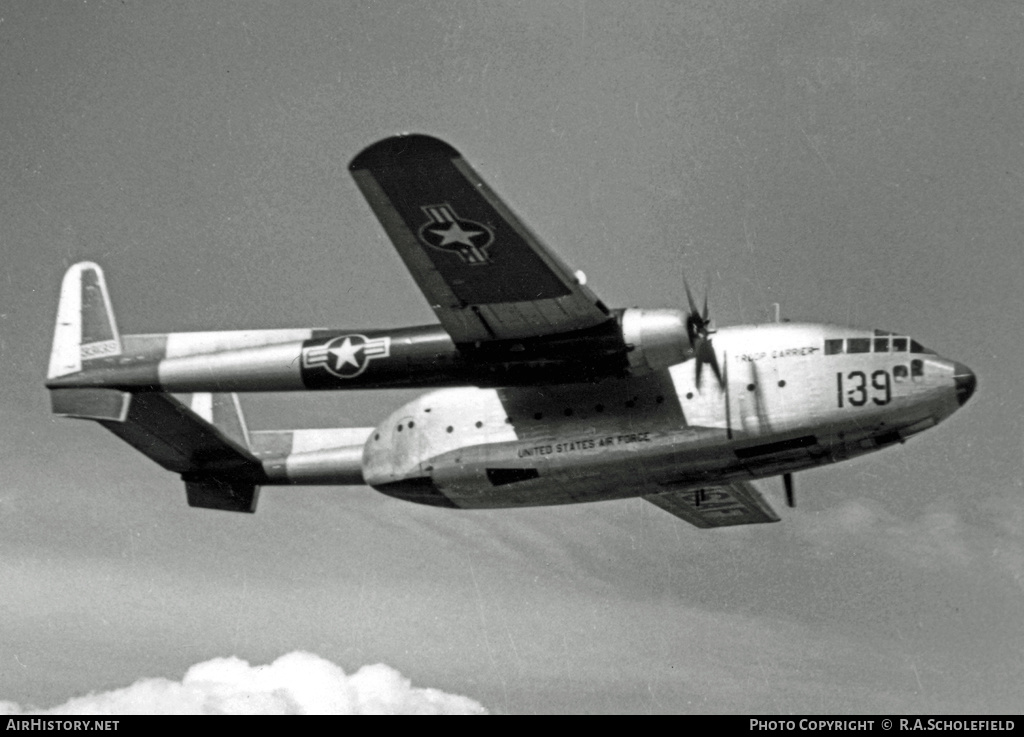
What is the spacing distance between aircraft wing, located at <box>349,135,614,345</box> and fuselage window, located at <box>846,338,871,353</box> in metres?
4.47

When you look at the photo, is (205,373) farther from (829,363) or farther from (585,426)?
(829,363)

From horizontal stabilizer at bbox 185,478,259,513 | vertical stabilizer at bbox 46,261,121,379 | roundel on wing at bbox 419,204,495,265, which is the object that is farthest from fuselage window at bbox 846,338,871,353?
vertical stabilizer at bbox 46,261,121,379

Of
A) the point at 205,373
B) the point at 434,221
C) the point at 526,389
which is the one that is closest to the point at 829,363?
the point at 526,389

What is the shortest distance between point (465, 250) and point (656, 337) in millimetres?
3943

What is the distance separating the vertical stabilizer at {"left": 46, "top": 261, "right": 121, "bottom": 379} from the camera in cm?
2752

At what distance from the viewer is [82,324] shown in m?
28.1

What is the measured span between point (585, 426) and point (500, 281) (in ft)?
12.6

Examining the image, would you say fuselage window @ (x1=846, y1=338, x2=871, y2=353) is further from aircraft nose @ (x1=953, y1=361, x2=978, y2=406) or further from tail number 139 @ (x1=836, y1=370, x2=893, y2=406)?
aircraft nose @ (x1=953, y1=361, x2=978, y2=406)

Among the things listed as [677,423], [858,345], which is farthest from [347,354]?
[858,345]

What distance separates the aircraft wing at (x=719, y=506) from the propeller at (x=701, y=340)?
751 centimetres

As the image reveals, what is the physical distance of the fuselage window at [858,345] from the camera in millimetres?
23906

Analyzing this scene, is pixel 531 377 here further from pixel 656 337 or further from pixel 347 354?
pixel 347 354

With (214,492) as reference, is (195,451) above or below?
above

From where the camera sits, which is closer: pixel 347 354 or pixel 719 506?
pixel 347 354
